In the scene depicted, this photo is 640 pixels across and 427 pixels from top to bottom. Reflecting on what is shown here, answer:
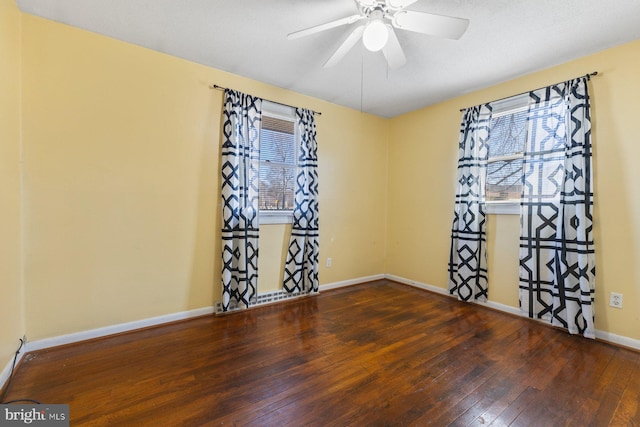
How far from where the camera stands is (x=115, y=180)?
7.60 ft

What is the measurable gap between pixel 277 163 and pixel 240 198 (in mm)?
689

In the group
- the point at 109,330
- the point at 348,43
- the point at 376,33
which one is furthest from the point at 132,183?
the point at 376,33

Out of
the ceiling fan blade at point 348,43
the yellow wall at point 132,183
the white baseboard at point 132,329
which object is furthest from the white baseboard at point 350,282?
the ceiling fan blade at point 348,43

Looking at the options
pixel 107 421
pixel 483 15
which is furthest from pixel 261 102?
pixel 107 421

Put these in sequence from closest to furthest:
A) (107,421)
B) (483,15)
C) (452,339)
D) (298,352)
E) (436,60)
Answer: (107,421) → (483,15) → (298,352) → (452,339) → (436,60)

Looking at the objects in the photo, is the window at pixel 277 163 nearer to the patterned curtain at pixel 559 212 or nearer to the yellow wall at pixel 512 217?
the yellow wall at pixel 512 217

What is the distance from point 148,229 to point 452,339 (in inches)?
113

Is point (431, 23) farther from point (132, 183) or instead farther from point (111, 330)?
point (111, 330)

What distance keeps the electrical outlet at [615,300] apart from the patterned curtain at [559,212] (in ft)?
0.45

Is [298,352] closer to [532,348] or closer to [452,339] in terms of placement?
[452,339]

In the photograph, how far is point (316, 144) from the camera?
11.4 feet

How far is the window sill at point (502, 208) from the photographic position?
2.89 meters

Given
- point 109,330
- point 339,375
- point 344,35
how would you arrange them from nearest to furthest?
point 339,375 < point 344,35 < point 109,330

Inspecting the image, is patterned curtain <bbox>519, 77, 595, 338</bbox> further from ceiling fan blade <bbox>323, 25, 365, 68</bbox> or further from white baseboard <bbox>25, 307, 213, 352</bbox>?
white baseboard <bbox>25, 307, 213, 352</bbox>
